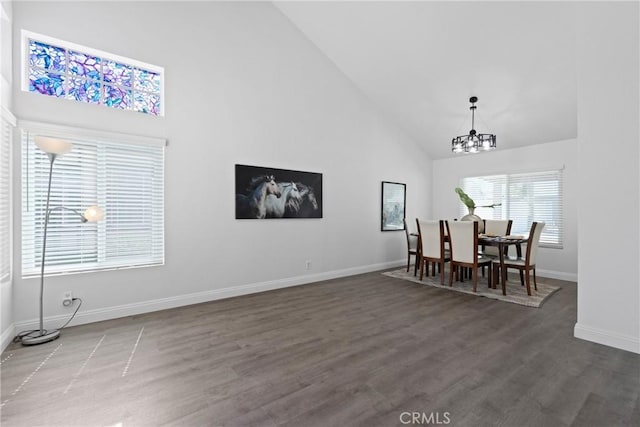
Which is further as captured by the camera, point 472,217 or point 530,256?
point 472,217

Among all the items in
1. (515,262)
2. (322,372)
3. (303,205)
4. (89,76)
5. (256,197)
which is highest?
(89,76)

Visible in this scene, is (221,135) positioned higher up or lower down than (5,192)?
higher up

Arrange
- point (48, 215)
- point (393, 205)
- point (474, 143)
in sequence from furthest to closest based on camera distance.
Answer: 1. point (393, 205)
2. point (474, 143)
3. point (48, 215)

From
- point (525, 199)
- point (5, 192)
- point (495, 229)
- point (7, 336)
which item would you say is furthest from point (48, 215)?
point (525, 199)

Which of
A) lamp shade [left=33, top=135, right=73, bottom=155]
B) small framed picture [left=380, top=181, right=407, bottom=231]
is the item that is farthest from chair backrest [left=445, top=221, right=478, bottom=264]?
lamp shade [left=33, top=135, right=73, bottom=155]

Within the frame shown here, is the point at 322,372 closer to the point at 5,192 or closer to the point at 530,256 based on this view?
the point at 5,192

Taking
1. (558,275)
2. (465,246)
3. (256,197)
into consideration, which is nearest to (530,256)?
(465,246)

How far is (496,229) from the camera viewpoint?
5543mm

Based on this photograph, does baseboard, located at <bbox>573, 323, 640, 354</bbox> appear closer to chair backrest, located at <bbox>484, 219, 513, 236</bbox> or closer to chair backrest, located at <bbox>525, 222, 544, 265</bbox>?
chair backrest, located at <bbox>525, 222, 544, 265</bbox>

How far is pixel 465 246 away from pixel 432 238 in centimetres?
57

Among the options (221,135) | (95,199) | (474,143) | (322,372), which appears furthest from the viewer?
(474,143)

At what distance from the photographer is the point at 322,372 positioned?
216 cm

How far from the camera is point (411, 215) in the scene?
6.86 meters

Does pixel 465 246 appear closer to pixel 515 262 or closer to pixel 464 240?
pixel 464 240
